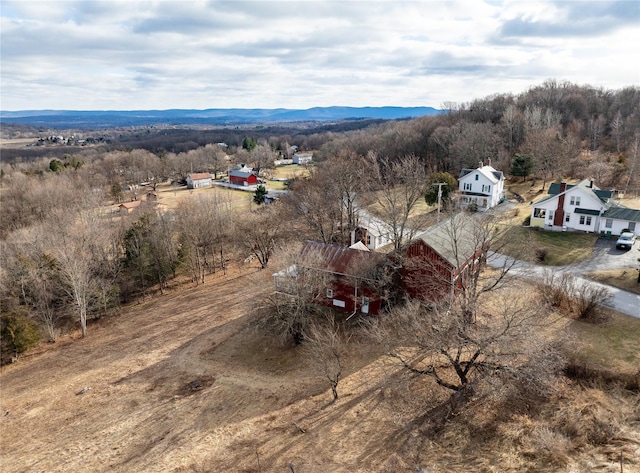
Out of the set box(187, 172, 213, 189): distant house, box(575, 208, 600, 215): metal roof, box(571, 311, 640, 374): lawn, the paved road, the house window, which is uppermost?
box(575, 208, 600, 215): metal roof

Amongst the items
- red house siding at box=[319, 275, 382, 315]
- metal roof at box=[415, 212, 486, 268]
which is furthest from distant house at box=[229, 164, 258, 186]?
metal roof at box=[415, 212, 486, 268]

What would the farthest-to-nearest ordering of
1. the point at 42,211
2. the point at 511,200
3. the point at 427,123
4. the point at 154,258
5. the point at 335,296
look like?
the point at 427,123 → the point at 42,211 → the point at 511,200 → the point at 154,258 → the point at 335,296

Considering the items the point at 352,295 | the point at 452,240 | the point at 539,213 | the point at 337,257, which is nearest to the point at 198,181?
the point at 539,213

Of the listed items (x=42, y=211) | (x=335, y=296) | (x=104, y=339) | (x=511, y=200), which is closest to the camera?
(x=335, y=296)

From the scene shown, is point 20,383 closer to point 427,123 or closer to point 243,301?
point 243,301

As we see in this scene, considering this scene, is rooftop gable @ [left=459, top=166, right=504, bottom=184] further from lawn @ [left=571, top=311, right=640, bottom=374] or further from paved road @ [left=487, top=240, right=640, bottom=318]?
lawn @ [left=571, top=311, right=640, bottom=374]

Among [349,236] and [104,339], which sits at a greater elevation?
[349,236]

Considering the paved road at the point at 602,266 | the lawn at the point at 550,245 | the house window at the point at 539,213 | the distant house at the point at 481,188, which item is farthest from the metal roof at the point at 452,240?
the distant house at the point at 481,188

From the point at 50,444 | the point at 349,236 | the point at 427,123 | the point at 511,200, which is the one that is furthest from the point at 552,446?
the point at 427,123
